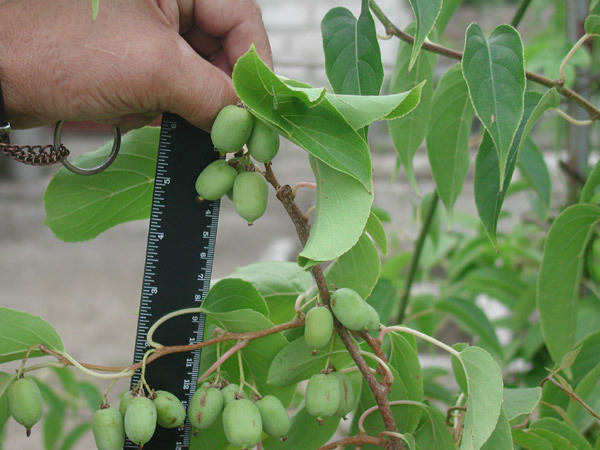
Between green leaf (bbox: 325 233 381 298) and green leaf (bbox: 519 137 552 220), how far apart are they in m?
0.37

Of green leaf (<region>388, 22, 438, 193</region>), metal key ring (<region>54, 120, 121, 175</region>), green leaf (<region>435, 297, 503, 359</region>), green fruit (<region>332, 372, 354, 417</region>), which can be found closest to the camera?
green fruit (<region>332, 372, 354, 417</region>)

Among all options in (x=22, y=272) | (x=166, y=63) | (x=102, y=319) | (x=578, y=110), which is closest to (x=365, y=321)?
(x=166, y=63)

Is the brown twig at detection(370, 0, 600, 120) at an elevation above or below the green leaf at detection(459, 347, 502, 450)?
above

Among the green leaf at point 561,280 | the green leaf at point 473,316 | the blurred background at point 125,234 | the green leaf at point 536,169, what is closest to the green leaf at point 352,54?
the green leaf at point 561,280

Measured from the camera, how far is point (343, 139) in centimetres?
50

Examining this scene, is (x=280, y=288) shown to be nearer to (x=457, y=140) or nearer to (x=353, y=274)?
(x=353, y=274)

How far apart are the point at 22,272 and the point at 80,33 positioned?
3.30 metres

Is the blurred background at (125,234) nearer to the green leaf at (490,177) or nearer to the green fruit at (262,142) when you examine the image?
the green leaf at (490,177)

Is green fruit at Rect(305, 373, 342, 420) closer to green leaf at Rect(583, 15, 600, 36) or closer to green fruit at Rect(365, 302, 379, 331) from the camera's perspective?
green fruit at Rect(365, 302, 379, 331)

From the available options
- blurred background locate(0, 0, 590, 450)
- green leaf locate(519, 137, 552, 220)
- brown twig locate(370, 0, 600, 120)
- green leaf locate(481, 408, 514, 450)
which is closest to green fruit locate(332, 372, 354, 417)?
green leaf locate(481, 408, 514, 450)

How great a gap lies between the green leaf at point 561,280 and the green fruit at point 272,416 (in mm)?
312

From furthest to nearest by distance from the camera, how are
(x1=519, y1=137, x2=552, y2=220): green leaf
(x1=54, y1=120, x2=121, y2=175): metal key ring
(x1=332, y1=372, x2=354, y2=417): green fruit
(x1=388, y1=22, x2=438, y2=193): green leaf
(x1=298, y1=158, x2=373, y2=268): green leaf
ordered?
(x1=519, y1=137, x2=552, y2=220): green leaf, (x1=388, y1=22, x2=438, y2=193): green leaf, (x1=54, y1=120, x2=121, y2=175): metal key ring, (x1=332, y1=372, x2=354, y2=417): green fruit, (x1=298, y1=158, x2=373, y2=268): green leaf

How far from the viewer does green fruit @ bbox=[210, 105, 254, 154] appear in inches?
21.2

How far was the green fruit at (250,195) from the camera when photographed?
55 centimetres
